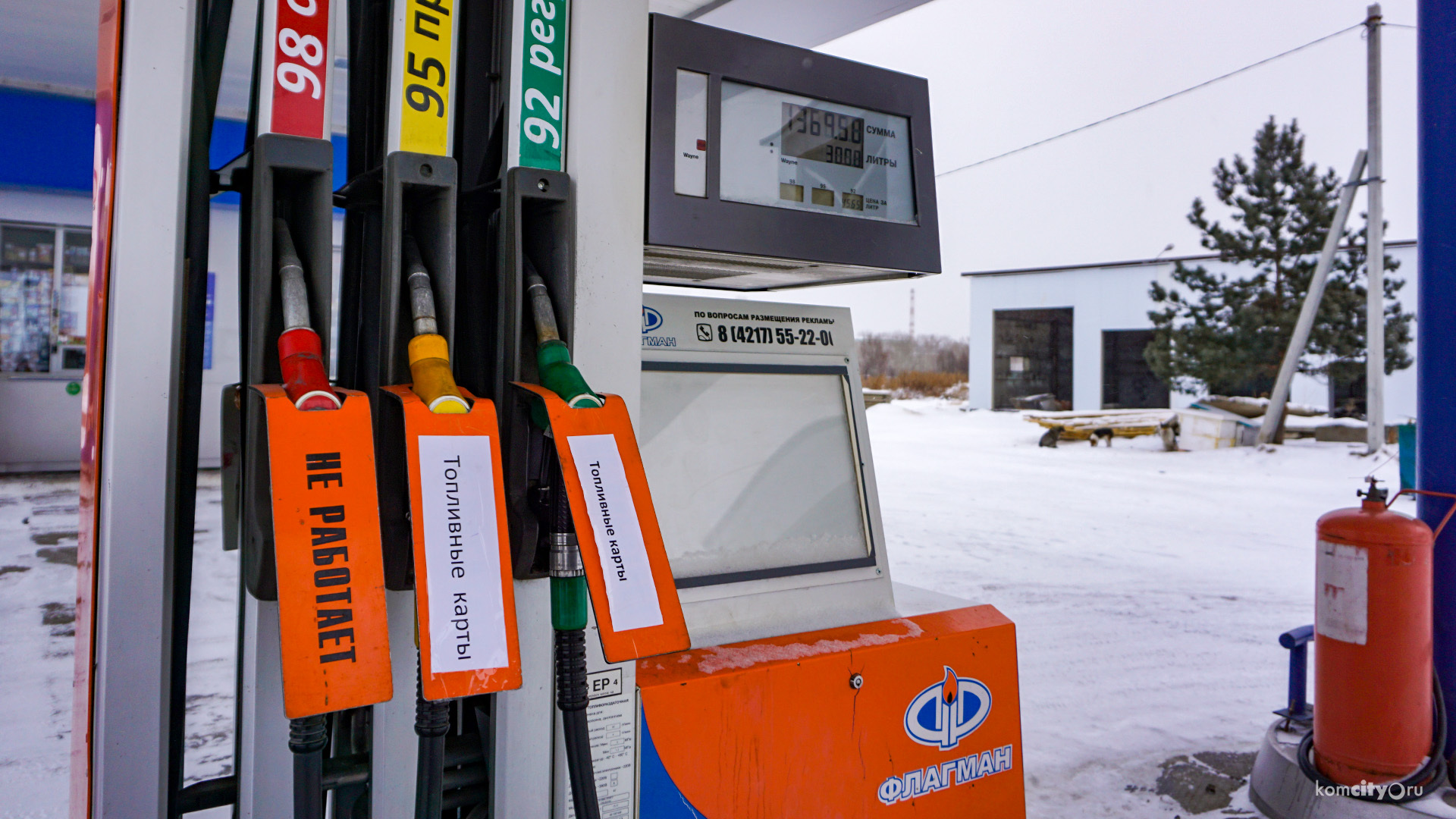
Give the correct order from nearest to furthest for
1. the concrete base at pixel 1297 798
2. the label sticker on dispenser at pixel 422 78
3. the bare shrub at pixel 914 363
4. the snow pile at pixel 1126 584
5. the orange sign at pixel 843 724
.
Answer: the label sticker on dispenser at pixel 422 78 → the orange sign at pixel 843 724 → the concrete base at pixel 1297 798 → the snow pile at pixel 1126 584 → the bare shrub at pixel 914 363

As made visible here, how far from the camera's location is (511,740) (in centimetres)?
98

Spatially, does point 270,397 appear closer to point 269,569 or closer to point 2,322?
point 269,569

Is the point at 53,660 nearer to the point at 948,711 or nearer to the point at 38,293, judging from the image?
the point at 948,711

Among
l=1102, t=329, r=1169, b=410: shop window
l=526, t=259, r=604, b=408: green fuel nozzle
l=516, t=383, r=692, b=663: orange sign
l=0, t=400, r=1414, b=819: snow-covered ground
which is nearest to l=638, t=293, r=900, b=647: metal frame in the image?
l=526, t=259, r=604, b=408: green fuel nozzle

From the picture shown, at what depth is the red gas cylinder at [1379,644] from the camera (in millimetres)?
2312

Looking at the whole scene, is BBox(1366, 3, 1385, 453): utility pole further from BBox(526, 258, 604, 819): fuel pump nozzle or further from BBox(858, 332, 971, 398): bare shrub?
BBox(858, 332, 971, 398): bare shrub

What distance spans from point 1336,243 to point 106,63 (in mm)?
14958

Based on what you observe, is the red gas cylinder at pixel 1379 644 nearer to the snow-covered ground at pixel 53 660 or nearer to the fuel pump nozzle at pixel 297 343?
the fuel pump nozzle at pixel 297 343

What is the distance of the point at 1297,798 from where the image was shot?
2.44 metres

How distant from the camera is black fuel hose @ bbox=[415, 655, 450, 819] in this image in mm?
767

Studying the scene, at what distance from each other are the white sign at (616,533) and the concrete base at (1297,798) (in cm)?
249

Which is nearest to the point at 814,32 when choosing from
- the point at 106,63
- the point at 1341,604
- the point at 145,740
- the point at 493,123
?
the point at 1341,604

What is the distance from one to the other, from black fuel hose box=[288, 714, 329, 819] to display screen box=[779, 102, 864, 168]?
1060 mm

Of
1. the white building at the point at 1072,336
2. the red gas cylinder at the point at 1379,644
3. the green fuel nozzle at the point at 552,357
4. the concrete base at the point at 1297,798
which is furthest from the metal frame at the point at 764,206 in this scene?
the white building at the point at 1072,336
